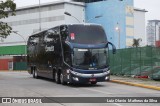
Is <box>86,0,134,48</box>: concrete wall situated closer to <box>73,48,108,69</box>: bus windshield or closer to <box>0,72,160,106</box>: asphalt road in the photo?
<box>73,48,108,69</box>: bus windshield

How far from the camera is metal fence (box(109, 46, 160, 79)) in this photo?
106ft

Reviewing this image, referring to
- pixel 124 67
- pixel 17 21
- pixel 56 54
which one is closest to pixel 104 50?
pixel 56 54

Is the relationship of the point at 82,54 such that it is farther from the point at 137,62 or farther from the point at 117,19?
the point at 117,19

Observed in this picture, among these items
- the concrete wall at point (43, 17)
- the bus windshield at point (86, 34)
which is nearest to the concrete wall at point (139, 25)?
the concrete wall at point (43, 17)

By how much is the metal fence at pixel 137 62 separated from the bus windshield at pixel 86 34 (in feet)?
23.2

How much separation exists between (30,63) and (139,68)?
10.4 meters

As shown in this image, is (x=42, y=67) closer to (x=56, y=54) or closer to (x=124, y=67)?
(x=56, y=54)

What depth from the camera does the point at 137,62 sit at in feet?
114

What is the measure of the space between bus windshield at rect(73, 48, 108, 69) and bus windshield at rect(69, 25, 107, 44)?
599 millimetres

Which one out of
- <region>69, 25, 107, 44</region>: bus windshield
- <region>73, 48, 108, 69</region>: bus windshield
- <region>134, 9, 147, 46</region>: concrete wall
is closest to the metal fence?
<region>73, 48, 108, 69</region>: bus windshield

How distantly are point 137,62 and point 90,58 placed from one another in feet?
32.6

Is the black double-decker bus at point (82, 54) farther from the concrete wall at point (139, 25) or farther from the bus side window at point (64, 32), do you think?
the concrete wall at point (139, 25)

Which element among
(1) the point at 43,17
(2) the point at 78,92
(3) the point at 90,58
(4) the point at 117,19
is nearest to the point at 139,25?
(4) the point at 117,19

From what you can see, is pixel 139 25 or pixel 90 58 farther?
pixel 139 25
